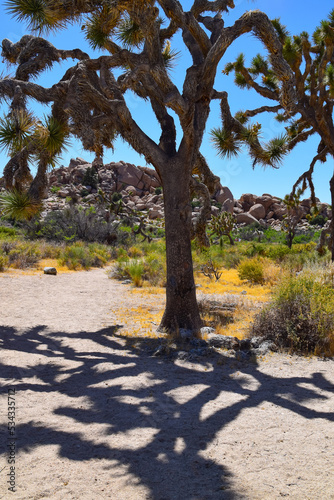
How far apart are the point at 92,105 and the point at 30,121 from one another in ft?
3.62

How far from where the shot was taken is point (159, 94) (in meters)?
6.42

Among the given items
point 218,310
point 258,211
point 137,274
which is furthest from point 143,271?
point 258,211

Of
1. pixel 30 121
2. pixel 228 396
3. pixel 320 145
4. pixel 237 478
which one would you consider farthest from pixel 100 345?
pixel 320 145

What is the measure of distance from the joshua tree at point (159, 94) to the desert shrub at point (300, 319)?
48.5 inches

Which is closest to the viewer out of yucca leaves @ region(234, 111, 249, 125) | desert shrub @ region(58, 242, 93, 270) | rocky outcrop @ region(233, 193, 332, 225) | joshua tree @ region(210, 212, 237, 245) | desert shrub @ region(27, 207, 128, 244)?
yucca leaves @ region(234, 111, 249, 125)

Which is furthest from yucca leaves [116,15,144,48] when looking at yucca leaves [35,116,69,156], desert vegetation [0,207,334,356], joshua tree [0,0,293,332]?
desert vegetation [0,207,334,356]

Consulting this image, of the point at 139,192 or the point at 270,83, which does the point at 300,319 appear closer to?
the point at 270,83

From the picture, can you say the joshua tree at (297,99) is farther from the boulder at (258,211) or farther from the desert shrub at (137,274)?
the boulder at (258,211)

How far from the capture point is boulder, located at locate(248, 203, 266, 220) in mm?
53438

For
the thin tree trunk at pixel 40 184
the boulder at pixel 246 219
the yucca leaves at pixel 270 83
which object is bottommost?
the thin tree trunk at pixel 40 184

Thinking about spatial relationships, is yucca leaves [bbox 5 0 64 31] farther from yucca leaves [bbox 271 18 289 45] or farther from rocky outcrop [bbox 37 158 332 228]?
rocky outcrop [bbox 37 158 332 228]

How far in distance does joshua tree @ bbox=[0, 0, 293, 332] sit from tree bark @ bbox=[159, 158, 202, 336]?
2 cm

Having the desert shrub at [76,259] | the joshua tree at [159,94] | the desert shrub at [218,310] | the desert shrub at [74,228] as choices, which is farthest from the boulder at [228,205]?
the joshua tree at [159,94]

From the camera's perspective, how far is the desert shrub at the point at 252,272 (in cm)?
1152
